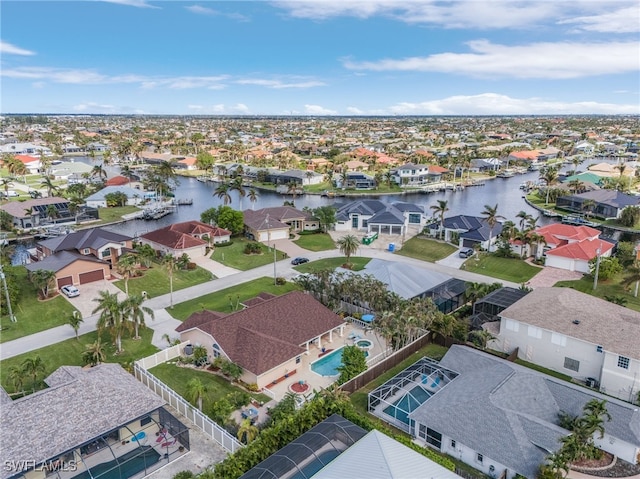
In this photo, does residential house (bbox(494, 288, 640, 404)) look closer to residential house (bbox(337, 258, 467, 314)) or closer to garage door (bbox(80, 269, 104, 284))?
residential house (bbox(337, 258, 467, 314))

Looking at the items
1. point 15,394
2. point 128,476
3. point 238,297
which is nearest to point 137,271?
point 238,297

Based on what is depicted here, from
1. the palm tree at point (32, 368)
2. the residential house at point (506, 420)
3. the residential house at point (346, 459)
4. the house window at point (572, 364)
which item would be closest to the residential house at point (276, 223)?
the palm tree at point (32, 368)

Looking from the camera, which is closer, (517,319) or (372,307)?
(517,319)

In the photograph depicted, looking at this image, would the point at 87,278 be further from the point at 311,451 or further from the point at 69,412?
the point at 311,451

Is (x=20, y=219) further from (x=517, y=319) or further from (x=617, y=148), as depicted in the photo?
(x=617, y=148)

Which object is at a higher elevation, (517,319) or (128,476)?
(517,319)

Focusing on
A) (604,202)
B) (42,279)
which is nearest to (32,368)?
(42,279)
